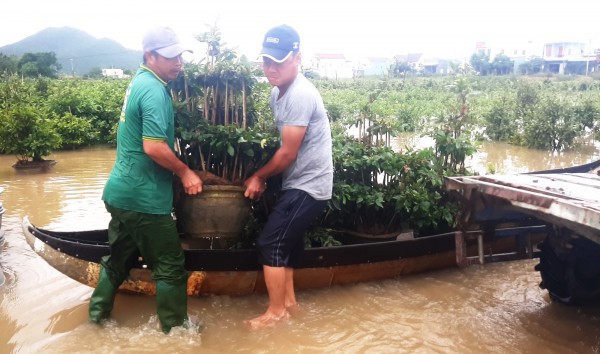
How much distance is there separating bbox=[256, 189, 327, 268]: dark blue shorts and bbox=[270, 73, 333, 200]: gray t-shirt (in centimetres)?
7

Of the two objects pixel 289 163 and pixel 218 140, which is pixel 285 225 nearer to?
pixel 289 163

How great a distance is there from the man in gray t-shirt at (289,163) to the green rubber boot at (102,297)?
1.08 metres

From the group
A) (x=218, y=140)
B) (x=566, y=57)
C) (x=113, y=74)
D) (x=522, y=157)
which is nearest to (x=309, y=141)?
(x=218, y=140)

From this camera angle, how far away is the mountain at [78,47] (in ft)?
340

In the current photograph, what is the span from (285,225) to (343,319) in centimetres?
103

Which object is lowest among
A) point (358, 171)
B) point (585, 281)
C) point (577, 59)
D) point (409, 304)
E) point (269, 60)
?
point (409, 304)

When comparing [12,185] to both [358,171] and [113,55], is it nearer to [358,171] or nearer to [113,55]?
[358,171]

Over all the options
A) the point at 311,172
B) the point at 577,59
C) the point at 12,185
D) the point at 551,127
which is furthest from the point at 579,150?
the point at 577,59

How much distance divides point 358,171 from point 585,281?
2.09 m

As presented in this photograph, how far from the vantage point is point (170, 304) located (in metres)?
3.36

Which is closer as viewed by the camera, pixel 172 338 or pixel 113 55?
pixel 172 338

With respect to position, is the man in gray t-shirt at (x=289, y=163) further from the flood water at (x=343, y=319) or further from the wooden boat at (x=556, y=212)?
the wooden boat at (x=556, y=212)

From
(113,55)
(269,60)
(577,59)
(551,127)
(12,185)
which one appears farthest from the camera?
(113,55)

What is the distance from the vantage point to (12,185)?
862 centimetres
